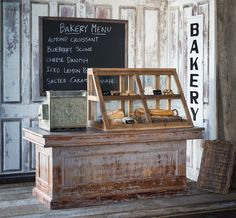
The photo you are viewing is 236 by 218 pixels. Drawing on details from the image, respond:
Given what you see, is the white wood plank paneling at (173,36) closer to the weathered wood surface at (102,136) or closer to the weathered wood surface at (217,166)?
the weathered wood surface at (217,166)

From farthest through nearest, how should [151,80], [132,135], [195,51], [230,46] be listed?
[151,80] < [195,51] < [230,46] < [132,135]

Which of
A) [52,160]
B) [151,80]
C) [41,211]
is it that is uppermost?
[151,80]

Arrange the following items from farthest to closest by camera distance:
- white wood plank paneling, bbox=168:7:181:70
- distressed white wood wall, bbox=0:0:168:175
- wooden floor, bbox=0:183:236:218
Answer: white wood plank paneling, bbox=168:7:181:70 → distressed white wood wall, bbox=0:0:168:175 → wooden floor, bbox=0:183:236:218

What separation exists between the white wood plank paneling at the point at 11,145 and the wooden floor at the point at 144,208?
2.89ft

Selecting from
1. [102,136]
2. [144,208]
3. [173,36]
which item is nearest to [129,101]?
[102,136]

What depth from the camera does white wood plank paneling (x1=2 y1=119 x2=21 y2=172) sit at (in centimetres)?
718

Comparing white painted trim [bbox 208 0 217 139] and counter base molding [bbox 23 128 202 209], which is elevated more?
white painted trim [bbox 208 0 217 139]

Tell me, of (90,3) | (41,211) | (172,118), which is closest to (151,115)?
(172,118)

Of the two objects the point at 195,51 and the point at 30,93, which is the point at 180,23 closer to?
the point at 195,51

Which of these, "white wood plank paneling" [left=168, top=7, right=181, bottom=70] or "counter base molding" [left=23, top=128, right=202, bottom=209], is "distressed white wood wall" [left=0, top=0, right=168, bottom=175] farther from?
"counter base molding" [left=23, top=128, right=202, bottom=209]

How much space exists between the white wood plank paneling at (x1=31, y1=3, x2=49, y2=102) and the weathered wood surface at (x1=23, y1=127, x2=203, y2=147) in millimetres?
1267

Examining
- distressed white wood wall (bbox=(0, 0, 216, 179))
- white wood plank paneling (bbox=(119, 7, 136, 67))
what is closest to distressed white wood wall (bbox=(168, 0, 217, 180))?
distressed white wood wall (bbox=(0, 0, 216, 179))

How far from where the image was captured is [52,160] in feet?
18.6

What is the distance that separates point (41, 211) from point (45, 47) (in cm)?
264
